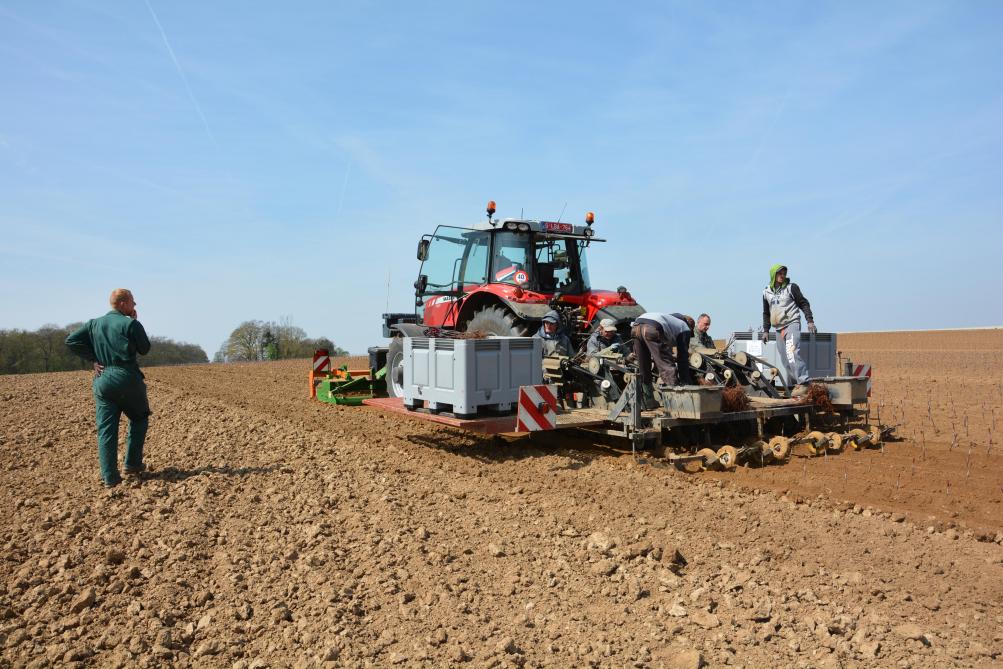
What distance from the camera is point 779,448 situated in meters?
6.69

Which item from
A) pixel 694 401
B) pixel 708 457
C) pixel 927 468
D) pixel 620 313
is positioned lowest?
pixel 927 468

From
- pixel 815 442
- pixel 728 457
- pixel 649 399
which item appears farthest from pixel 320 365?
pixel 815 442

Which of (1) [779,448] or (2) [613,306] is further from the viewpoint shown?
(2) [613,306]

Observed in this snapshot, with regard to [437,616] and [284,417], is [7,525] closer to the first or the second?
[437,616]

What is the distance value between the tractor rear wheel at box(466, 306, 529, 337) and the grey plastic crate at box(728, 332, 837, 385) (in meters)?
2.86

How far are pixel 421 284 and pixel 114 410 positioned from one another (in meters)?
5.11

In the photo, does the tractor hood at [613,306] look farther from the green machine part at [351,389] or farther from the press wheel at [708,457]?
the green machine part at [351,389]

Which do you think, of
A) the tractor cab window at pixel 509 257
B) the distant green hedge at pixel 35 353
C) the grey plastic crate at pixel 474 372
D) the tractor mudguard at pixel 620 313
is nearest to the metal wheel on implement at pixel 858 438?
the tractor mudguard at pixel 620 313

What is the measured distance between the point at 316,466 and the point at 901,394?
11.7 meters

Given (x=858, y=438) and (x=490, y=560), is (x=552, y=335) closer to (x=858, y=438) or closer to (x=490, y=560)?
(x=858, y=438)

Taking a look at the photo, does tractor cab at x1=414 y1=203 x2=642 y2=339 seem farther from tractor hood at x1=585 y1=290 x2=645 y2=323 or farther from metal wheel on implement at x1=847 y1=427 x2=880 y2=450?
metal wheel on implement at x1=847 y1=427 x2=880 y2=450

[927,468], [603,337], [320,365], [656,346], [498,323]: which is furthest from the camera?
[320,365]

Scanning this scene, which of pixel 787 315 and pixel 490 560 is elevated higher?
pixel 787 315

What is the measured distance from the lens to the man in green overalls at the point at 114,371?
220 inches
